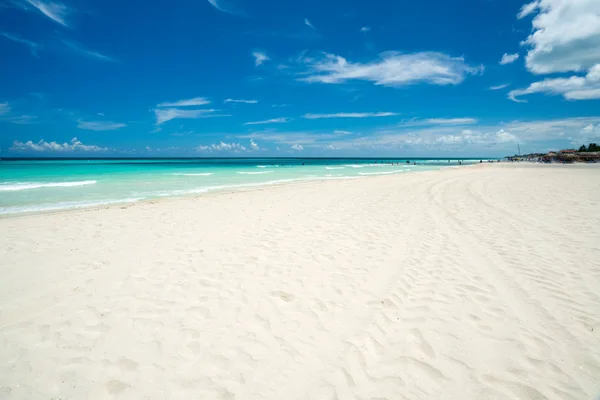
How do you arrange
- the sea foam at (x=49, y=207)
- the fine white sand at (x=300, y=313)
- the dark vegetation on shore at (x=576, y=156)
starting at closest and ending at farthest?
the fine white sand at (x=300, y=313) → the sea foam at (x=49, y=207) → the dark vegetation on shore at (x=576, y=156)

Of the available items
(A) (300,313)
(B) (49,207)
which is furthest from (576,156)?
(B) (49,207)

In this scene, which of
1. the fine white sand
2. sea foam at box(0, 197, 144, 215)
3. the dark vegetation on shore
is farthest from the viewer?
the dark vegetation on shore

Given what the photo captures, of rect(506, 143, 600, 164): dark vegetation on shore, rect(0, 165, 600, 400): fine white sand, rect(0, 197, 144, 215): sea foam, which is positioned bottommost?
rect(0, 165, 600, 400): fine white sand

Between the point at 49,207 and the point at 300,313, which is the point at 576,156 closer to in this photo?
the point at 300,313

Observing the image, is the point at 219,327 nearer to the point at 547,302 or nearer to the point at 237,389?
the point at 237,389

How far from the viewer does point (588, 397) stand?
103 inches

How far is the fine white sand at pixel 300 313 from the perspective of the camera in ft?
9.13

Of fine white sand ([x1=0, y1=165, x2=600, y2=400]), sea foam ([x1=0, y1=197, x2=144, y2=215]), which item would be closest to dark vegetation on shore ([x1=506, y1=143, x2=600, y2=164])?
fine white sand ([x1=0, y1=165, x2=600, y2=400])

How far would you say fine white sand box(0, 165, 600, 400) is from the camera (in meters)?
2.78

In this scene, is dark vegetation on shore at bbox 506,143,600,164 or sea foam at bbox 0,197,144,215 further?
dark vegetation on shore at bbox 506,143,600,164

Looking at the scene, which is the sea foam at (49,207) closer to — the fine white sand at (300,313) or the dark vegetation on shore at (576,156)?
the fine white sand at (300,313)

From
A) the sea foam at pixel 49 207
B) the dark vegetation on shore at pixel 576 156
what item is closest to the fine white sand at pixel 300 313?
the sea foam at pixel 49 207

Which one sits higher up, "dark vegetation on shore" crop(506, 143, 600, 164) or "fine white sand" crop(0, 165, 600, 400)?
"dark vegetation on shore" crop(506, 143, 600, 164)

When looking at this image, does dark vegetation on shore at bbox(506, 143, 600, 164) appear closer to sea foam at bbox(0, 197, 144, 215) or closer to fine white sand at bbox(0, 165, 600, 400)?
fine white sand at bbox(0, 165, 600, 400)
